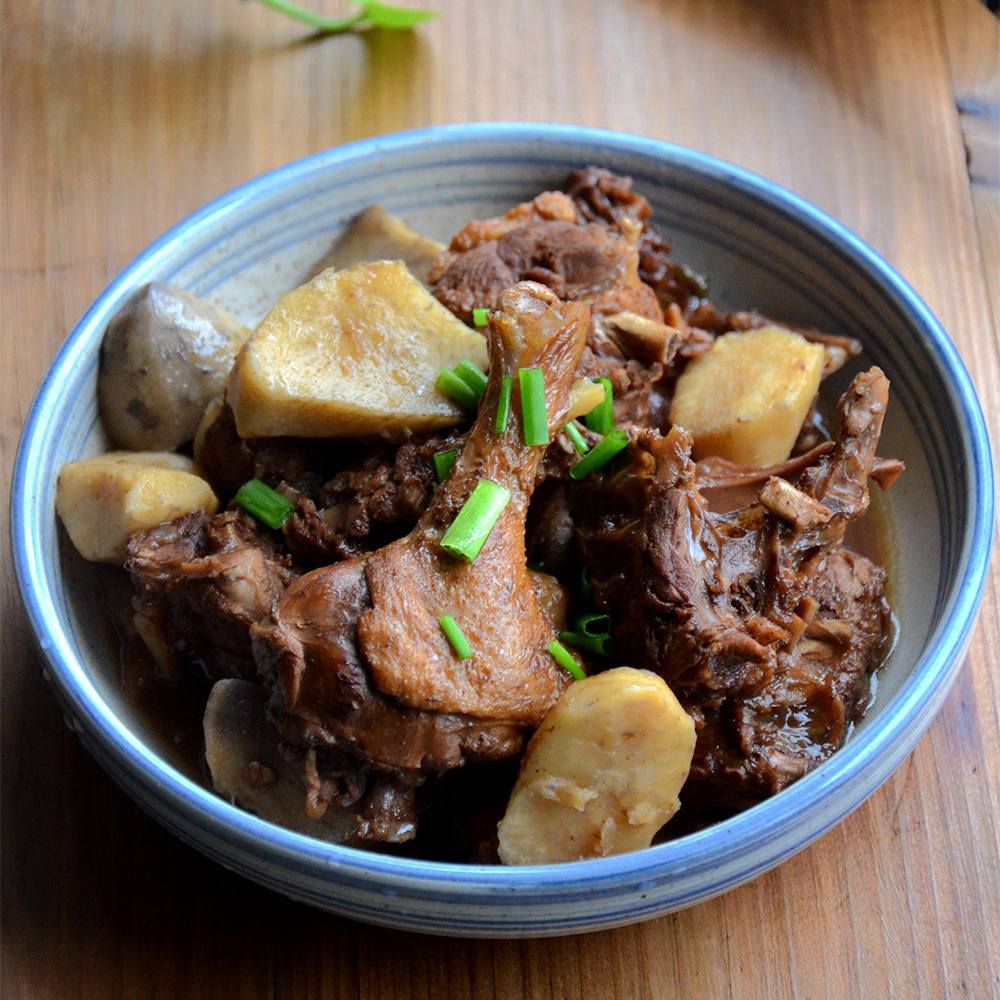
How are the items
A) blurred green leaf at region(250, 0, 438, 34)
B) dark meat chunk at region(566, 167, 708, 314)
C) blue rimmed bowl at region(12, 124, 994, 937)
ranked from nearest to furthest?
1. blue rimmed bowl at region(12, 124, 994, 937)
2. dark meat chunk at region(566, 167, 708, 314)
3. blurred green leaf at region(250, 0, 438, 34)

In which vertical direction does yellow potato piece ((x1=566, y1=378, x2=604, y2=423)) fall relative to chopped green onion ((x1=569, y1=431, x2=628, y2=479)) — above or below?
above

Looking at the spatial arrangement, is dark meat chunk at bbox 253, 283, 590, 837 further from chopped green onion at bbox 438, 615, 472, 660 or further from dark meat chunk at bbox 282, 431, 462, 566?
dark meat chunk at bbox 282, 431, 462, 566

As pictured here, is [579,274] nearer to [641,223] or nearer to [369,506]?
[641,223]

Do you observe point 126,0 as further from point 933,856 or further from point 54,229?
point 933,856

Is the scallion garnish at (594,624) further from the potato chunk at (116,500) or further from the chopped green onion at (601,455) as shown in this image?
the potato chunk at (116,500)

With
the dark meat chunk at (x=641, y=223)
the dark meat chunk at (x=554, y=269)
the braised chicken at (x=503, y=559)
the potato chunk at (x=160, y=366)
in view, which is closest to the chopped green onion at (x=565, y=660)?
the braised chicken at (x=503, y=559)

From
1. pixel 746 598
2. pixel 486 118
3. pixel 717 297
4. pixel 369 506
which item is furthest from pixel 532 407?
pixel 486 118

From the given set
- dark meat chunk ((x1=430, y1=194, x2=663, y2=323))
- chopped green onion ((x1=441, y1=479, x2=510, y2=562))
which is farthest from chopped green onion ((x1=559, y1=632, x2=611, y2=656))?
dark meat chunk ((x1=430, y1=194, x2=663, y2=323))
